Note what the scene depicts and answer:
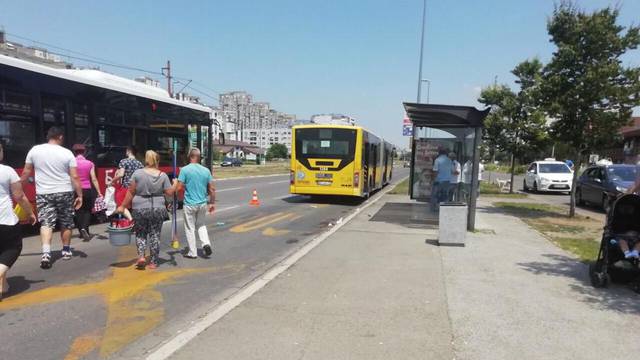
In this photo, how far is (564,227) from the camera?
12281 millimetres

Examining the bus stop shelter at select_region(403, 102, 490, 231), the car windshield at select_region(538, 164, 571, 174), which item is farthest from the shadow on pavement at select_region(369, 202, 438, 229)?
the car windshield at select_region(538, 164, 571, 174)

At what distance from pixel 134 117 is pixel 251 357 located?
910 centimetres

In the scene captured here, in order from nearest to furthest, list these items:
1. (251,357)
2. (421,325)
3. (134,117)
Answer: (251,357), (421,325), (134,117)

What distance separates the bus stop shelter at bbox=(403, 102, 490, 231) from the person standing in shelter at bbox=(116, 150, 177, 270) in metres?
6.06

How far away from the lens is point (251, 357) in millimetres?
3939

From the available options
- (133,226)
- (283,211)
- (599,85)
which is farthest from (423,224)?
(133,226)

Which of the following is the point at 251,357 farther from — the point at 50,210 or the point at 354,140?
the point at 354,140

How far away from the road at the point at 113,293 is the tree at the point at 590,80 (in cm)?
822

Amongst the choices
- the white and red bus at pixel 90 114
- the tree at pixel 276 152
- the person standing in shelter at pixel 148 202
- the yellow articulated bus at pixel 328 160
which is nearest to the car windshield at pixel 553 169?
the yellow articulated bus at pixel 328 160

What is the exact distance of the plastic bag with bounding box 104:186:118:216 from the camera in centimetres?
1030

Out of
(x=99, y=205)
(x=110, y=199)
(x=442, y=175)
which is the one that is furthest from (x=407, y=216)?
(x=99, y=205)

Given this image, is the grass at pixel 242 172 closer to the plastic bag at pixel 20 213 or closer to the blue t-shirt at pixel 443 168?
the blue t-shirt at pixel 443 168

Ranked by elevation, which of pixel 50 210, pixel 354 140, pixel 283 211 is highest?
pixel 354 140

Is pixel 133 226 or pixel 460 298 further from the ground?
pixel 133 226
